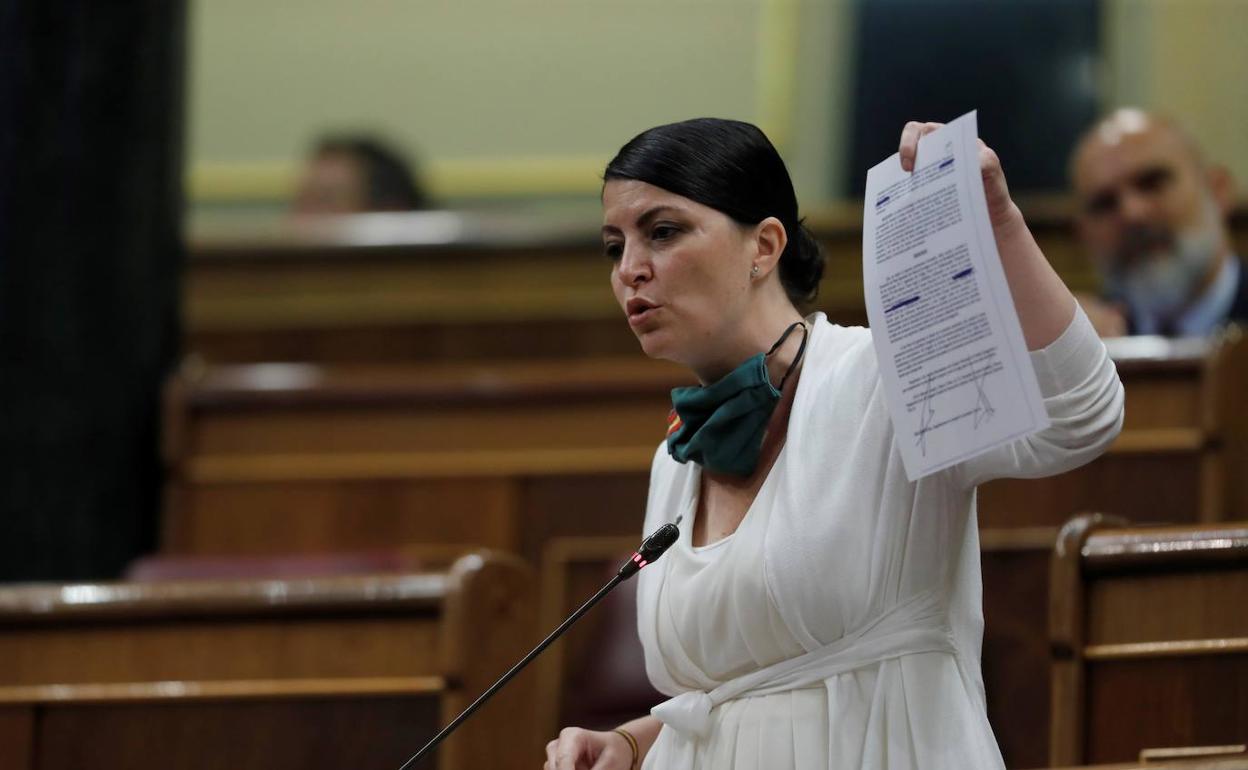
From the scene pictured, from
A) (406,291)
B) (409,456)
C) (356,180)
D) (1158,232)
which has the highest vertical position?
(356,180)

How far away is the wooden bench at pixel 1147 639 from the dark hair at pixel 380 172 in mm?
2940

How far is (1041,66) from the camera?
4957 mm

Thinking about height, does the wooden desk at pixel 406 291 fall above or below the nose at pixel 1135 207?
above

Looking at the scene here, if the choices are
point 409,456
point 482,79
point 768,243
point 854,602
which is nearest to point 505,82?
point 482,79

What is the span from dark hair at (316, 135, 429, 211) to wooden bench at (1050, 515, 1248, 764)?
2.94 meters

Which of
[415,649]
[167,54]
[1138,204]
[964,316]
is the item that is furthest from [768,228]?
[167,54]

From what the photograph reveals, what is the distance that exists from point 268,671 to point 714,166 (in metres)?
1.16

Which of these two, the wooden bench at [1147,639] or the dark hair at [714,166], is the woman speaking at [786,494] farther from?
the wooden bench at [1147,639]

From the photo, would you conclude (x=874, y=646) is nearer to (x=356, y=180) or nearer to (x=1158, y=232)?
(x=1158, y=232)

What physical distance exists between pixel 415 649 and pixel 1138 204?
182 centimetres

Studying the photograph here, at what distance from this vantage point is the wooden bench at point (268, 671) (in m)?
2.32

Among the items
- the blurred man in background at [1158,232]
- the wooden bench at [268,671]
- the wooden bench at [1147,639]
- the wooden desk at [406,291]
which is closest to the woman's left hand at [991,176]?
the wooden bench at [1147,639]

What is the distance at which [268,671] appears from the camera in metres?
2.37

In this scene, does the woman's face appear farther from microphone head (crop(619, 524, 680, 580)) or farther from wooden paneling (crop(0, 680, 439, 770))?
wooden paneling (crop(0, 680, 439, 770))
